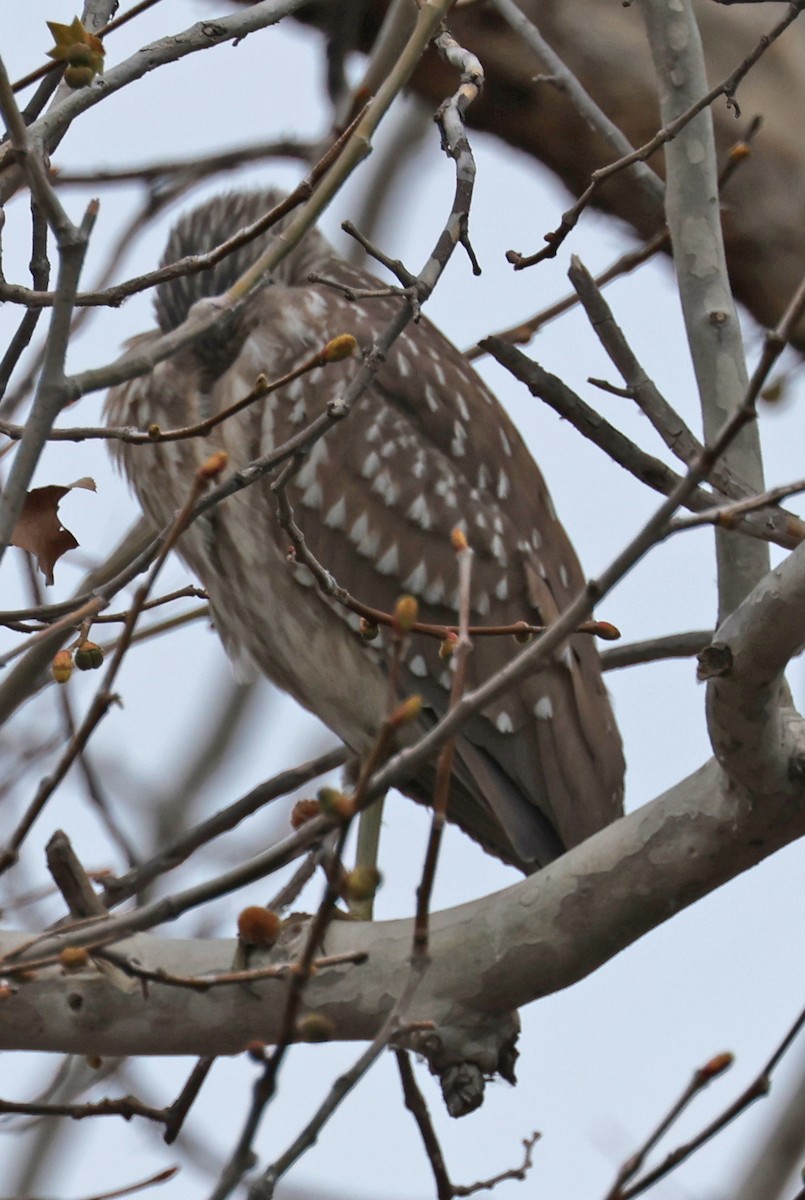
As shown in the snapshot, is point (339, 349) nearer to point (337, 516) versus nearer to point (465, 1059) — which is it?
point (465, 1059)

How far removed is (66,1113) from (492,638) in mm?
2146

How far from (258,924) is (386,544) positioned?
70.2 inches

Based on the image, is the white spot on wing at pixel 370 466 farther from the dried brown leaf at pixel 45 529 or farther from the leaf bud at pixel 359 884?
the leaf bud at pixel 359 884

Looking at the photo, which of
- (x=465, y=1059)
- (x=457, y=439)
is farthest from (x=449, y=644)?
(x=457, y=439)

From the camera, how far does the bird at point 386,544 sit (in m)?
3.78

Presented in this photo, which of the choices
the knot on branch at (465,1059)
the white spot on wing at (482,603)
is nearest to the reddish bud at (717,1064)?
the knot on branch at (465,1059)

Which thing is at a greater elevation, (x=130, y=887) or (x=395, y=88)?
(x=395, y=88)

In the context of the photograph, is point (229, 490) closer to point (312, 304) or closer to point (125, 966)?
point (125, 966)

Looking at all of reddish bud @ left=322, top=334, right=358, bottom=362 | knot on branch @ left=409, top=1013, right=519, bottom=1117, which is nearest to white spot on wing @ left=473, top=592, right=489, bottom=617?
knot on branch @ left=409, top=1013, right=519, bottom=1117

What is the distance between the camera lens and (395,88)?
6.54 ft

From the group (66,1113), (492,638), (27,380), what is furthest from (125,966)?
(492,638)

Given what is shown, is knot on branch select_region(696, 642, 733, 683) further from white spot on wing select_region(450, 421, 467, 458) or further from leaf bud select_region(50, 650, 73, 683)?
white spot on wing select_region(450, 421, 467, 458)

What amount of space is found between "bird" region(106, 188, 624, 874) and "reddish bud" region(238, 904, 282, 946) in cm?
134

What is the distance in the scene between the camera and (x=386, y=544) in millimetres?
4004
